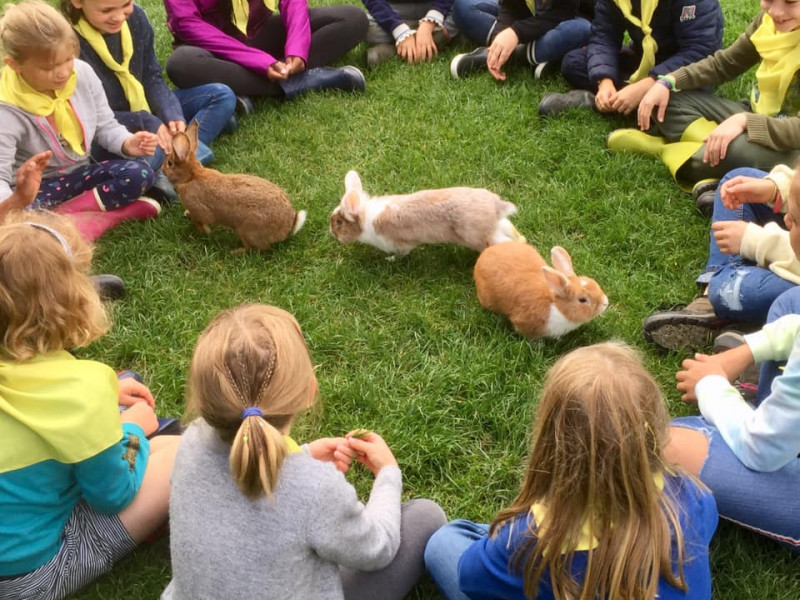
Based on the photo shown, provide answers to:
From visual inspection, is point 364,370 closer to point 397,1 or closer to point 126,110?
point 126,110

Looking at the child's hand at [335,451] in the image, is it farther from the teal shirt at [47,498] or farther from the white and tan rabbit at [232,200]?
the white and tan rabbit at [232,200]

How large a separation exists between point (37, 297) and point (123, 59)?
271 cm

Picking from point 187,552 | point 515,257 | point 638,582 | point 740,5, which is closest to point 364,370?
point 515,257

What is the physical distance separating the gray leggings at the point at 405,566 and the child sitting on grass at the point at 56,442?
0.71 m

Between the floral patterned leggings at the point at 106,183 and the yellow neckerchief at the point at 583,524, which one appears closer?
the yellow neckerchief at the point at 583,524

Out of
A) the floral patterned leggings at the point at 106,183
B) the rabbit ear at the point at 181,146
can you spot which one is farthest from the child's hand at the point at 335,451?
the floral patterned leggings at the point at 106,183

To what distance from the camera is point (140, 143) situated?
12.5 ft

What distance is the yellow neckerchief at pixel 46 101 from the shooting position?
3363mm

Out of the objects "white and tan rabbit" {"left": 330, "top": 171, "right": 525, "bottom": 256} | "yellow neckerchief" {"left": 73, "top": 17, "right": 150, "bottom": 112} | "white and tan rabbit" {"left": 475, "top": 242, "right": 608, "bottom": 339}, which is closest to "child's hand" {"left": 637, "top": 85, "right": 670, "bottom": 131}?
"white and tan rabbit" {"left": 330, "top": 171, "right": 525, "bottom": 256}

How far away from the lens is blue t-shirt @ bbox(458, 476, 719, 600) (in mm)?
1687

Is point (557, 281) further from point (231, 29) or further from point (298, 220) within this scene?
point (231, 29)

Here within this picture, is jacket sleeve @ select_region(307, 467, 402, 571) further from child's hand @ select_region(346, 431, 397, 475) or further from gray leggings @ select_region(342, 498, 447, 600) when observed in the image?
child's hand @ select_region(346, 431, 397, 475)

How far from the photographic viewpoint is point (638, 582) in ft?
5.18

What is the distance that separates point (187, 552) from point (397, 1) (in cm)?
516
